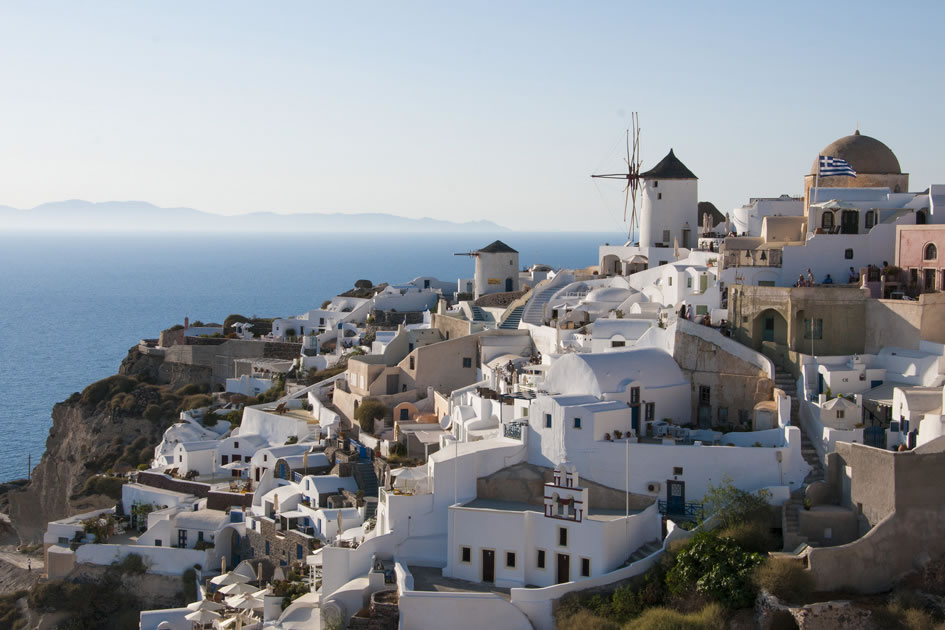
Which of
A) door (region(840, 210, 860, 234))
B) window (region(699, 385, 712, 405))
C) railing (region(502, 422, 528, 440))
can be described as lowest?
railing (region(502, 422, 528, 440))

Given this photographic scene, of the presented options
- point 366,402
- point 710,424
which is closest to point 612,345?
point 710,424

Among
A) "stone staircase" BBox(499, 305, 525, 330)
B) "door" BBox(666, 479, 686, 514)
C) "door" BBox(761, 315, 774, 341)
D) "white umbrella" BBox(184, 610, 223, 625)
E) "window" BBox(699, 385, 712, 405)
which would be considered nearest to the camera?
"door" BBox(666, 479, 686, 514)

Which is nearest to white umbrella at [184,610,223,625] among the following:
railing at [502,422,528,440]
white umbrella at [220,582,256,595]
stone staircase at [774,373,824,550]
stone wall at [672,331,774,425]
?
white umbrella at [220,582,256,595]

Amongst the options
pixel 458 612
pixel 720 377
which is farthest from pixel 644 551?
pixel 720 377

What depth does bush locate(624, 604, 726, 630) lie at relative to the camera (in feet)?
67.8

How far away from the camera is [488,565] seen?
23641 millimetres

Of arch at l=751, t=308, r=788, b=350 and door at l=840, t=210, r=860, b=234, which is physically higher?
door at l=840, t=210, r=860, b=234

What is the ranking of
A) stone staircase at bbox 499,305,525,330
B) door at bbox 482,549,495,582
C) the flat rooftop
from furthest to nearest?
stone staircase at bbox 499,305,525,330 → door at bbox 482,549,495,582 → the flat rooftop

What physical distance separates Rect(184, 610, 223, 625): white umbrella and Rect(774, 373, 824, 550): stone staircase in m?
13.2

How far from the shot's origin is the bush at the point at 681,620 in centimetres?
2066

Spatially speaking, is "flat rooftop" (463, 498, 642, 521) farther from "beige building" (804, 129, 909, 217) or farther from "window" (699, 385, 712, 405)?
"beige building" (804, 129, 909, 217)

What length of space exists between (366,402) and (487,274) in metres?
15.3

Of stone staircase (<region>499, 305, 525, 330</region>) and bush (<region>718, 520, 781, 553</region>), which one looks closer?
bush (<region>718, 520, 781, 553</region>)

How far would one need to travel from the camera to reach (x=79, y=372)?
79.1 metres
